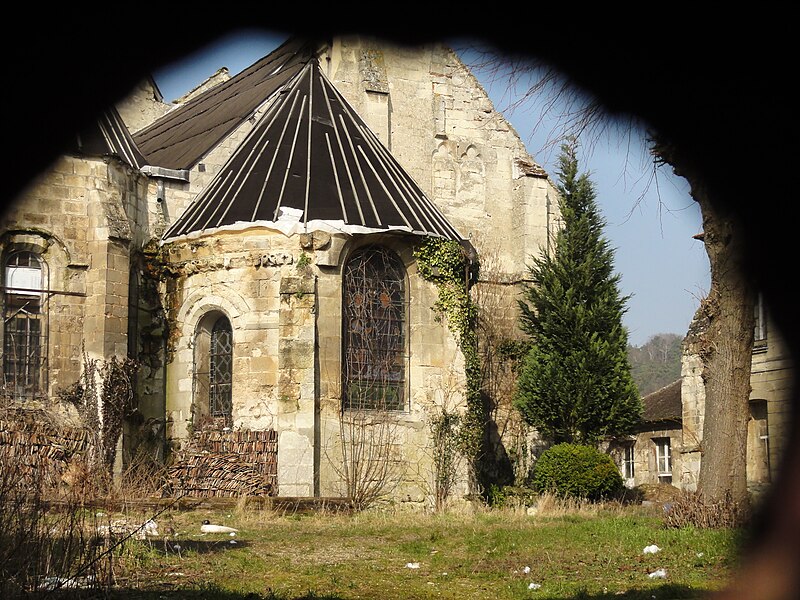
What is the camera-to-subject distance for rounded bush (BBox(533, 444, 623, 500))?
20.9m

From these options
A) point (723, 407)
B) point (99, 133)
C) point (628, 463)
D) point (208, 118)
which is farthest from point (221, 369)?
point (628, 463)

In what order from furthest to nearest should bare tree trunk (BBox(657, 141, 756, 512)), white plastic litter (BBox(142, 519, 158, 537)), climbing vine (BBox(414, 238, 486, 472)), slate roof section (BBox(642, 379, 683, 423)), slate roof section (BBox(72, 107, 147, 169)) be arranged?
slate roof section (BBox(642, 379, 683, 423))
climbing vine (BBox(414, 238, 486, 472))
bare tree trunk (BBox(657, 141, 756, 512))
white plastic litter (BBox(142, 519, 158, 537))
slate roof section (BBox(72, 107, 147, 169))

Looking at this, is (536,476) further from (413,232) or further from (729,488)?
(729,488)

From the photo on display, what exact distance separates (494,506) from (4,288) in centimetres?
963

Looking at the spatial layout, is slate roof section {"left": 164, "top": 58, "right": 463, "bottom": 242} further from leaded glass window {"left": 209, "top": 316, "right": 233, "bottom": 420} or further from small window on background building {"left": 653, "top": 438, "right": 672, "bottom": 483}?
small window on background building {"left": 653, "top": 438, "right": 672, "bottom": 483}

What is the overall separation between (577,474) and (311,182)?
816 cm

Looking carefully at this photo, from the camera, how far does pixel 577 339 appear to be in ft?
80.5

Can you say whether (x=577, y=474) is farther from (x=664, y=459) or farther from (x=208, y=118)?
(x=208, y=118)

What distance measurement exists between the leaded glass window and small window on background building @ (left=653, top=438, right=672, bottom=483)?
16.0 meters

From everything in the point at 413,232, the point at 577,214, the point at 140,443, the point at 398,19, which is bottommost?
the point at 140,443

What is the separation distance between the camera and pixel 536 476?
21500 mm

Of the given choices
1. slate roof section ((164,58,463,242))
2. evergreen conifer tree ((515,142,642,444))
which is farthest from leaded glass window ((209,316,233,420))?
evergreen conifer tree ((515,142,642,444))

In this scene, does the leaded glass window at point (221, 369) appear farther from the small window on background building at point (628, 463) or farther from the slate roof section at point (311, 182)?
the small window on background building at point (628, 463)

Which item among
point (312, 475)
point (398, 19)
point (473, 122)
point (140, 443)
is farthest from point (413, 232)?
point (398, 19)
